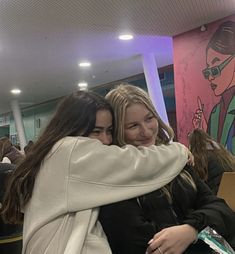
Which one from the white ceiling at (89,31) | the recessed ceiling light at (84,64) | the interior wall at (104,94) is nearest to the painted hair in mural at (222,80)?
the white ceiling at (89,31)

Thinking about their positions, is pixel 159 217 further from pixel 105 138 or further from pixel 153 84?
pixel 153 84

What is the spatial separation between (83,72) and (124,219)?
6.67 metres

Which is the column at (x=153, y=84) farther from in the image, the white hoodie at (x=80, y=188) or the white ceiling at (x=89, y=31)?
the white hoodie at (x=80, y=188)

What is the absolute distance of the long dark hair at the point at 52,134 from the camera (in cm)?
126

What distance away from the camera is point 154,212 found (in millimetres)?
1188

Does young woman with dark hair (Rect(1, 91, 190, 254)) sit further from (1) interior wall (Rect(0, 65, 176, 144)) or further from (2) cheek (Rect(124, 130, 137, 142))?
(1) interior wall (Rect(0, 65, 176, 144))

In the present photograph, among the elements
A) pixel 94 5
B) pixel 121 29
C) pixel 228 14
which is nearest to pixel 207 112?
pixel 228 14

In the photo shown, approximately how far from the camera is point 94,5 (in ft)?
13.2

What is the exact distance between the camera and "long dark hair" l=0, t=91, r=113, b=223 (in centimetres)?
126

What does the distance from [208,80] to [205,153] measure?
197 centimetres

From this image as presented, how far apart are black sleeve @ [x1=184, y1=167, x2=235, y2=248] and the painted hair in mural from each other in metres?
3.50

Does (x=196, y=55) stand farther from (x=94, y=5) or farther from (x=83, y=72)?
(x=83, y=72)

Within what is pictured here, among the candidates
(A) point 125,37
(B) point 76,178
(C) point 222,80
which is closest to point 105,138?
(B) point 76,178

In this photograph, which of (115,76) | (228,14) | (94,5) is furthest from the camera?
(115,76)
